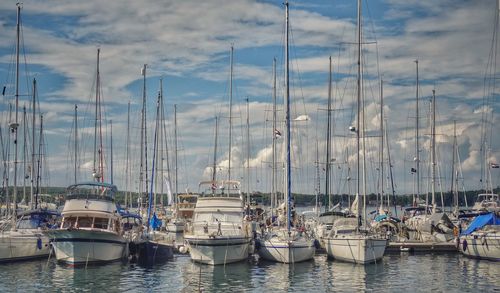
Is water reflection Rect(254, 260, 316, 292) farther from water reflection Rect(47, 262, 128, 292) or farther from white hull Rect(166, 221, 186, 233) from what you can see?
white hull Rect(166, 221, 186, 233)

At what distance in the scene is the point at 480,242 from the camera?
4809cm

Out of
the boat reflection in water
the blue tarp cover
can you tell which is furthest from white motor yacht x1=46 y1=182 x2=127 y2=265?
the blue tarp cover

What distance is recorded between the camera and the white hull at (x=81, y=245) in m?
42.3

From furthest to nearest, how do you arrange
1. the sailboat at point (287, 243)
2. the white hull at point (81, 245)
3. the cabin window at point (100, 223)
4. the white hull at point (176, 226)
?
the white hull at point (176, 226) → the cabin window at point (100, 223) → the sailboat at point (287, 243) → the white hull at point (81, 245)

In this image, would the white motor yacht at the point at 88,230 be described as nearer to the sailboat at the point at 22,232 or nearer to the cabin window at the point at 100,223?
the cabin window at the point at 100,223

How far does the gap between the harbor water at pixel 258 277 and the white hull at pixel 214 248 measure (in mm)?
609

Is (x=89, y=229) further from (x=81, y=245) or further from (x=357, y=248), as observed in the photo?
(x=357, y=248)

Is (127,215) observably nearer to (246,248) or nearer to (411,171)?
(246,248)

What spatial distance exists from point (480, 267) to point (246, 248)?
17.3 metres

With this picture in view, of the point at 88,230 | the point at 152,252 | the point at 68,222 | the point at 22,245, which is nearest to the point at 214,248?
the point at 152,252

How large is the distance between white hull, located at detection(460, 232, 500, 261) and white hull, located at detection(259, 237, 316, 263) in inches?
540

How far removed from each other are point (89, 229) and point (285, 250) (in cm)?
1406

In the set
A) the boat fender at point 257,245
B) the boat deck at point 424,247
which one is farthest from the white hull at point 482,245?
the boat fender at point 257,245

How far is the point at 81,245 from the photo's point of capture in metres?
42.6
